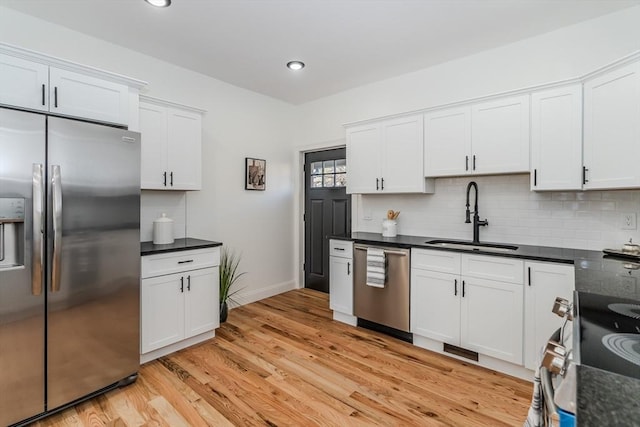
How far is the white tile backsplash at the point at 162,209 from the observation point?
3152 millimetres

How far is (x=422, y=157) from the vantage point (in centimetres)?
323

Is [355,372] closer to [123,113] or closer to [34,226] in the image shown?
[34,226]

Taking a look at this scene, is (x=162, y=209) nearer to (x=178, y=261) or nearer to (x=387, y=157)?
(x=178, y=261)

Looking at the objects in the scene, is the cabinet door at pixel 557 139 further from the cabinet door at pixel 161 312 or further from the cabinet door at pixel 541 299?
the cabinet door at pixel 161 312

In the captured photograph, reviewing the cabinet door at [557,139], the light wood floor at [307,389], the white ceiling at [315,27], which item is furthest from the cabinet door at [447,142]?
the light wood floor at [307,389]

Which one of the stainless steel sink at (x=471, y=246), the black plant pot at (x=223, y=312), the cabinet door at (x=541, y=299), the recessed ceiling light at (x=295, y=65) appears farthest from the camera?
the black plant pot at (x=223, y=312)

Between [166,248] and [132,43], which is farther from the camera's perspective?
[132,43]

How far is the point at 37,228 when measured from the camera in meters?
1.88

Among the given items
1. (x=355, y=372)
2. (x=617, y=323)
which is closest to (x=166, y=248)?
(x=355, y=372)

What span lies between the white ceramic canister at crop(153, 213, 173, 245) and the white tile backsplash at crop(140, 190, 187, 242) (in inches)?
7.0

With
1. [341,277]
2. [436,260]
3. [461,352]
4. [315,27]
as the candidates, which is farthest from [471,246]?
[315,27]

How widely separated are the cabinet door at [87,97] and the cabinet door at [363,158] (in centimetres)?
229

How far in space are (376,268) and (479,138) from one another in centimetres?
153

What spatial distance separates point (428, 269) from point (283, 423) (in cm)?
172
